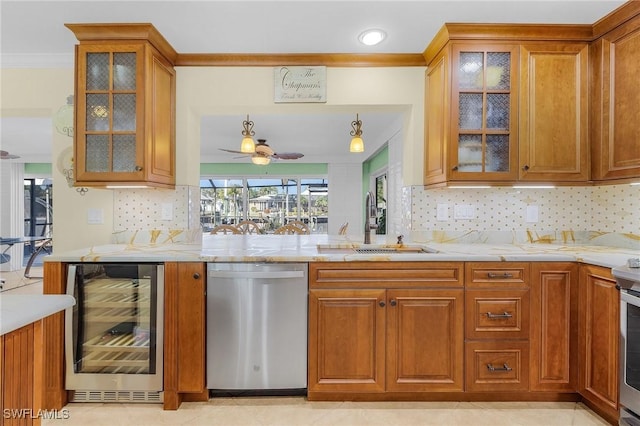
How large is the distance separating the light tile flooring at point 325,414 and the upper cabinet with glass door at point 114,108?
138cm

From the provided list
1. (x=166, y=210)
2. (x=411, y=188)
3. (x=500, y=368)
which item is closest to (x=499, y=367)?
(x=500, y=368)

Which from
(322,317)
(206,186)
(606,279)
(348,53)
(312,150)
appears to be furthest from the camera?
(206,186)

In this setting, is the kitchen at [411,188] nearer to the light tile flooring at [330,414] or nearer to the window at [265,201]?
the light tile flooring at [330,414]

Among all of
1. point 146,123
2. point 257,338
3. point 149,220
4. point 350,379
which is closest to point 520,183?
point 350,379

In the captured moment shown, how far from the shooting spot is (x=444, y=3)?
191 cm

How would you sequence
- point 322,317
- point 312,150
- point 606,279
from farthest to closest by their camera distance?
point 312,150, point 322,317, point 606,279

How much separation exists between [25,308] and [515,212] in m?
2.82

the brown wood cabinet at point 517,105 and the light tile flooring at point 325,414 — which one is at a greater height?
the brown wood cabinet at point 517,105

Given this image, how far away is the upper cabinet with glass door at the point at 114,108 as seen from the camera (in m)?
2.10

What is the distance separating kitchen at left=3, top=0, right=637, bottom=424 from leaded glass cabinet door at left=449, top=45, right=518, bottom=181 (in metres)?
0.36

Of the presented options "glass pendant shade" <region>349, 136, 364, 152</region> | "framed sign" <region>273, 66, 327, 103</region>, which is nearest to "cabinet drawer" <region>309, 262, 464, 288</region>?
"framed sign" <region>273, 66, 327, 103</region>

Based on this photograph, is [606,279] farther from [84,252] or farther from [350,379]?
[84,252]

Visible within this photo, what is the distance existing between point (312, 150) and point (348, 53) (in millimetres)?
4367

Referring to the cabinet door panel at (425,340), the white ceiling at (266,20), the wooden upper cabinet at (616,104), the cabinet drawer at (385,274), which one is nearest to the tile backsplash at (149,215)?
the white ceiling at (266,20)
